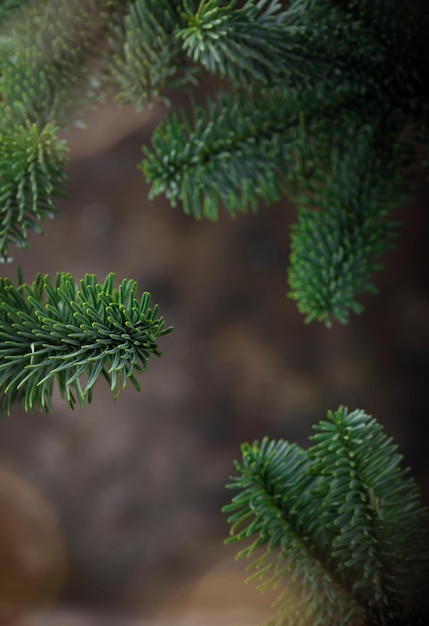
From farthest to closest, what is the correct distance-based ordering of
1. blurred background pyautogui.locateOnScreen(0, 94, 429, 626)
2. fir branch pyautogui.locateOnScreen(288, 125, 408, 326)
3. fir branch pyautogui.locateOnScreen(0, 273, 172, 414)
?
blurred background pyautogui.locateOnScreen(0, 94, 429, 626)
fir branch pyautogui.locateOnScreen(288, 125, 408, 326)
fir branch pyautogui.locateOnScreen(0, 273, 172, 414)

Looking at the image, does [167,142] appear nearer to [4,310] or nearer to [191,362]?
[4,310]

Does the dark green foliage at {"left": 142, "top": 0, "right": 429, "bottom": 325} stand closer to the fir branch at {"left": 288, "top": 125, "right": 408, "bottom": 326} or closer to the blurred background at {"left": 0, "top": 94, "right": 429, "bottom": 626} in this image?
the fir branch at {"left": 288, "top": 125, "right": 408, "bottom": 326}

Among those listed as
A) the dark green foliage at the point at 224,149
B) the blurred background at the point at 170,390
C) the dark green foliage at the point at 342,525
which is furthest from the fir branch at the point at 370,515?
the blurred background at the point at 170,390

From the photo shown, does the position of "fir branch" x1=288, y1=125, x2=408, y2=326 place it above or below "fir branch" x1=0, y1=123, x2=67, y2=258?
below

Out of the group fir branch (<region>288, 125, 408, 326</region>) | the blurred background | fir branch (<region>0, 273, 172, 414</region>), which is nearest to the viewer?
fir branch (<region>0, 273, 172, 414</region>)

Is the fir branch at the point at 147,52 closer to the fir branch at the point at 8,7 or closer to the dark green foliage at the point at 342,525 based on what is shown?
the fir branch at the point at 8,7

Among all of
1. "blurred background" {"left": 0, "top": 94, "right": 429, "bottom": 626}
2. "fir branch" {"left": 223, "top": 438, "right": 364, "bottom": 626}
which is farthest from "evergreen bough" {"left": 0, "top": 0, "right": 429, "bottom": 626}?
"blurred background" {"left": 0, "top": 94, "right": 429, "bottom": 626}

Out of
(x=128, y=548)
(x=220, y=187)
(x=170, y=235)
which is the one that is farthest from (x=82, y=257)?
(x=220, y=187)
